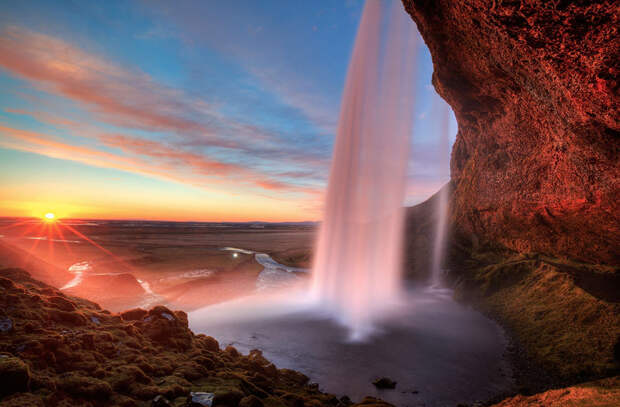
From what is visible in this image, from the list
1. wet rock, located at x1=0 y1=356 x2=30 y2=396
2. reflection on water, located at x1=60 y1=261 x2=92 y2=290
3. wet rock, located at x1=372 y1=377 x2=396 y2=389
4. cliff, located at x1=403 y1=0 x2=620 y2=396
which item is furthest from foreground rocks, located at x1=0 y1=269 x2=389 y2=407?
reflection on water, located at x1=60 y1=261 x2=92 y2=290

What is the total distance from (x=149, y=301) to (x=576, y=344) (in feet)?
82.6

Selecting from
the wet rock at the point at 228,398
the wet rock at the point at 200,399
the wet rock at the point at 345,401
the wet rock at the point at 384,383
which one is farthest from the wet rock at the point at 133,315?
the wet rock at the point at 384,383

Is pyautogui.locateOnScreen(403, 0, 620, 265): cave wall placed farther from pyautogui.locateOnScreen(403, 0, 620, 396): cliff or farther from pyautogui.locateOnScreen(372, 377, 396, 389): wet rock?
pyautogui.locateOnScreen(372, 377, 396, 389): wet rock

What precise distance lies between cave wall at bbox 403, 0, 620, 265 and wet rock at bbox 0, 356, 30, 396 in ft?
41.7

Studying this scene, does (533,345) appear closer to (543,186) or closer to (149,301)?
(543,186)

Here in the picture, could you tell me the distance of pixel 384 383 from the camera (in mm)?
10500

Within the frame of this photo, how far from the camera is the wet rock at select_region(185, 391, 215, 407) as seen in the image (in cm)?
577

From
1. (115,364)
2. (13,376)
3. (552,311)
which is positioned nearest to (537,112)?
(552,311)

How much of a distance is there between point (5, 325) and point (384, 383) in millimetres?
11541

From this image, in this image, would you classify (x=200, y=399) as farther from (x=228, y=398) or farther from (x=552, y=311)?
(x=552, y=311)

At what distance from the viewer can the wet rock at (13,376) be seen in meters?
4.70

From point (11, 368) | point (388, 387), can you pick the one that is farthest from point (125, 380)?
point (388, 387)

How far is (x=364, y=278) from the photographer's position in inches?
1043

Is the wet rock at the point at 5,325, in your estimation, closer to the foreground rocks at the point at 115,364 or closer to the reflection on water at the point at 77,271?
the foreground rocks at the point at 115,364
